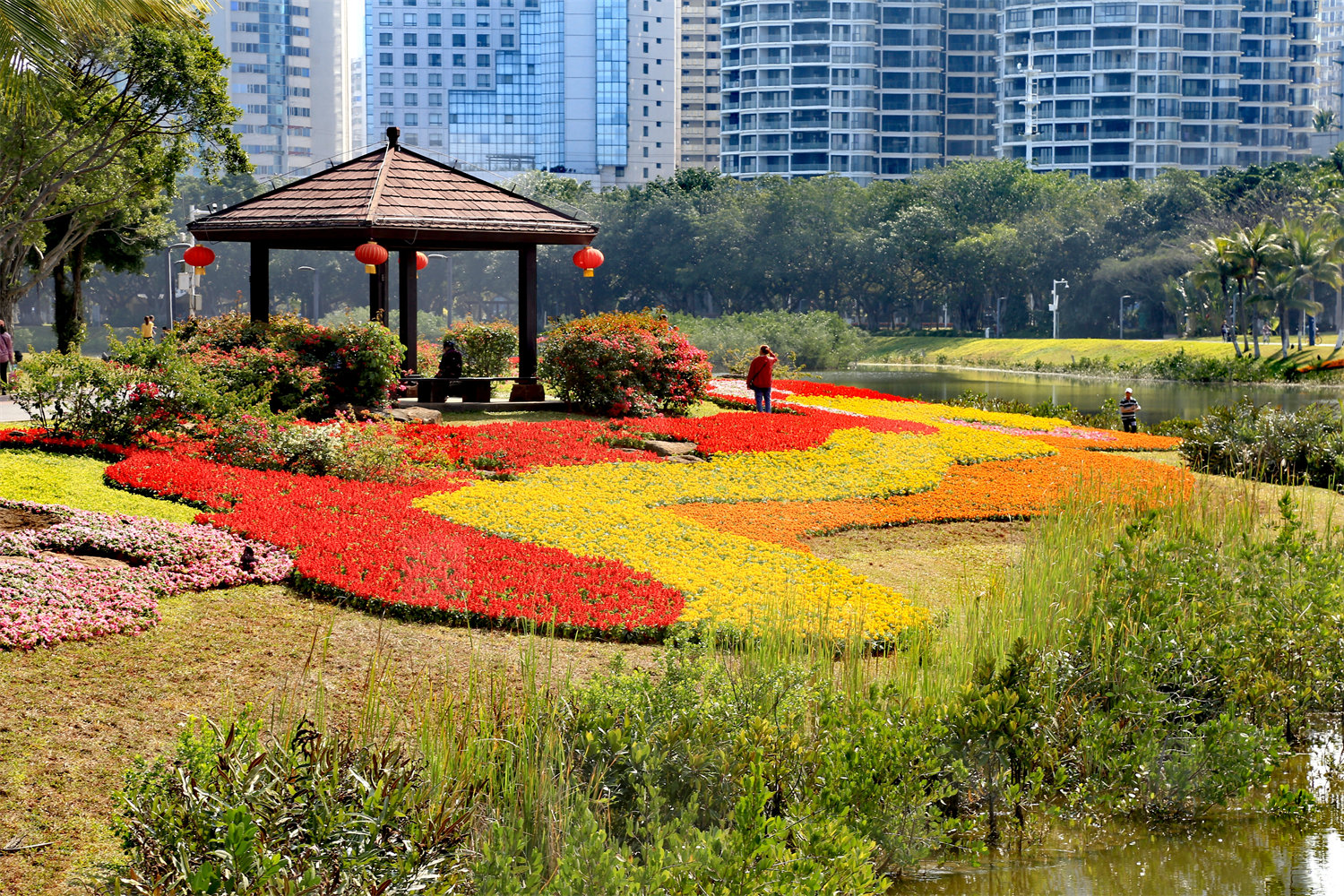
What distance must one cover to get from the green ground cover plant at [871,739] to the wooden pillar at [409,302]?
14.4m

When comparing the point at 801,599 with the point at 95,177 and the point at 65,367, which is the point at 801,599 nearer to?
the point at 65,367

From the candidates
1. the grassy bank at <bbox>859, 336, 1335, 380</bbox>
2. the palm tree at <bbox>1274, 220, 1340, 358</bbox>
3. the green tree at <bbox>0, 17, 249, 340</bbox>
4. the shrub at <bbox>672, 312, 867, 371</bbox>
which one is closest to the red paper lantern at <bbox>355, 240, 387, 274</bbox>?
the green tree at <bbox>0, 17, 249, 340</bbox>

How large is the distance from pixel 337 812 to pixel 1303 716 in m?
5.75

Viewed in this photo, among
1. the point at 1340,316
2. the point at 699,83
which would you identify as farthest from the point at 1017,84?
the point at 1340,316

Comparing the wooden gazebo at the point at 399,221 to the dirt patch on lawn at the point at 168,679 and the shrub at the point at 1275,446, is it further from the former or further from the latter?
the dirt patch on lawn at the point at 168,679

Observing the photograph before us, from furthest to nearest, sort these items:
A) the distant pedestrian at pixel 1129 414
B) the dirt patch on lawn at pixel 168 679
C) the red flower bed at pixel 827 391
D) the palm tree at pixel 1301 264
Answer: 1. the palm tree at pixel 1301 264
2. the red flower bed at pixel 827 391
3. the distant pedestrian at pixel 1129 414
4. the dirt patch on lawn at pixel 168 679

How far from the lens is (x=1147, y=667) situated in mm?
6652

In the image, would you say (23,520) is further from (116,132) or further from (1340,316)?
(1340,316)

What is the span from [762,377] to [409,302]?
589cm

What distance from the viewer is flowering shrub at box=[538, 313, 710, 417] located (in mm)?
19250

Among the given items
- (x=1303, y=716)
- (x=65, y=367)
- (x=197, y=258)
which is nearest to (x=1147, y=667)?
(x=1303, y=716)

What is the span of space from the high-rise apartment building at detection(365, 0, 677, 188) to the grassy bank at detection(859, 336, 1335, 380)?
69.7m


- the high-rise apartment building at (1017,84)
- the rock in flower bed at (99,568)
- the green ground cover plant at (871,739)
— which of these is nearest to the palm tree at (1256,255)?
the green ground cover plant at (871,739)

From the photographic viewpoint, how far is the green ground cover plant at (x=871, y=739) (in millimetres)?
4234
